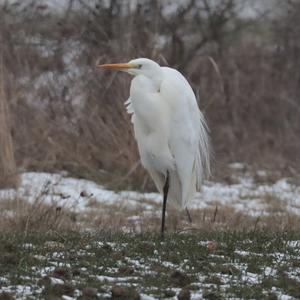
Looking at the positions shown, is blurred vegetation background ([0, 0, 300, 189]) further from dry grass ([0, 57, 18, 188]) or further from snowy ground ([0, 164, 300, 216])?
dry grass ([0, 57, 18, 188])

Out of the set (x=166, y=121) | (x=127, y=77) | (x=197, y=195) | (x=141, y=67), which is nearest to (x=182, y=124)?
(x=166, y=121)

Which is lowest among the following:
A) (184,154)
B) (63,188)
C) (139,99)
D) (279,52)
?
(63,188)

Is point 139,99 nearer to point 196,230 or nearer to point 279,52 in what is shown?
point 196,230

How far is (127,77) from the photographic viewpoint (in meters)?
10.8

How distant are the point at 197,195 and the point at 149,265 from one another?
18.2 feet

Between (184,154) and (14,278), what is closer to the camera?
(14,278)

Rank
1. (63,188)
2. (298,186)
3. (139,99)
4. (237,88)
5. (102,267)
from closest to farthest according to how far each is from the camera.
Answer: (102,267) < (139,99) < (63,188) < (298,186) < (237,88)

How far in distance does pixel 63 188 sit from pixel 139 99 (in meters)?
3.94

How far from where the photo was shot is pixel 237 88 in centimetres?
1462

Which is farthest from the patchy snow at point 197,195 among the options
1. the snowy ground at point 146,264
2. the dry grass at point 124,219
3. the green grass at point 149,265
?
the green grass at point 149,265

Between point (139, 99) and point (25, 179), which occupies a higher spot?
point (139, 99)

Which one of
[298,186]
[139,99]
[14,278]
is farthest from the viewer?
[298,186]

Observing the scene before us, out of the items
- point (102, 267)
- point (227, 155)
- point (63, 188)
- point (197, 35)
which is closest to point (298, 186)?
point (227, 155)

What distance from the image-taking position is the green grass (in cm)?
434
